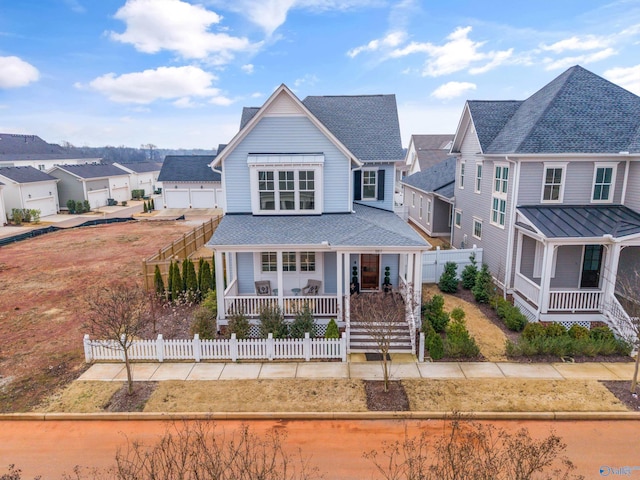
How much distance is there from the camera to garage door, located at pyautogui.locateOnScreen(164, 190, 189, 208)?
5150 centimetres

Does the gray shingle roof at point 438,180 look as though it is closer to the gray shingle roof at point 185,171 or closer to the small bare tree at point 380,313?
the small bare tree at point 380,313

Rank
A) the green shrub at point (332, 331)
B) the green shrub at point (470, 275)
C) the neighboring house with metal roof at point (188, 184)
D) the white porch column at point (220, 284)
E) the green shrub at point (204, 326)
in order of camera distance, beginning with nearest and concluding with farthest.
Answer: the green shrub at point (332, 331) < the green shrub at point (204, 326) < the white porch column at point (220, 284) < the green shrub at point (470, 275) < the neighboring house with metal roof at point (188, 184)

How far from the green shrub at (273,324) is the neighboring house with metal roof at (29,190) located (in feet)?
134

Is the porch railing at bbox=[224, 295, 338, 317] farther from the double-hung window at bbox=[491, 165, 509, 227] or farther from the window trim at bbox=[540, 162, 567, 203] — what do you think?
the window trim at bbox=[540, 162, 567, 203]

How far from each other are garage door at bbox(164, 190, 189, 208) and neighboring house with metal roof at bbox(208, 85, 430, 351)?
35349mm

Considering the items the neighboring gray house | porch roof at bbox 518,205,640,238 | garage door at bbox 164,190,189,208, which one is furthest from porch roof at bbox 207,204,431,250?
garage door at bbox 164,190,189,208

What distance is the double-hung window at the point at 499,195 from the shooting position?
19303 mm

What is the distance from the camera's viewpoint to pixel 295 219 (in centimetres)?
1750

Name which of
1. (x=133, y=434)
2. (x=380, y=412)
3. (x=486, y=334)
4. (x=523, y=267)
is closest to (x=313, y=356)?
(x=380, y=412)

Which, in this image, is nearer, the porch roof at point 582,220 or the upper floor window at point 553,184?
the porch roof at point 582,220

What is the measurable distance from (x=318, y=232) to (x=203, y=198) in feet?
129

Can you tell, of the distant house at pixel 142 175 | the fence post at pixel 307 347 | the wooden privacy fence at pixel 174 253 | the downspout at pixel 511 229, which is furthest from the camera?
the distant house at pixel 142 175

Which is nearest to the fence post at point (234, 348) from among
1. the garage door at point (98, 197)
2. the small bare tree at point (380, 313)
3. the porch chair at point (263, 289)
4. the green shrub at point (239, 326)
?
the green shrub at point (239, 326)

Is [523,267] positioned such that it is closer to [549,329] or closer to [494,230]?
[494,230]
